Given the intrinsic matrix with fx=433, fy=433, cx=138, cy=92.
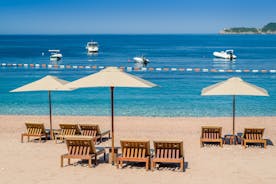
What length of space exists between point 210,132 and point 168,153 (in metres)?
3.61

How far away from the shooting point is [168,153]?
36.8ft

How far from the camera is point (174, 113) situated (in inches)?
1005

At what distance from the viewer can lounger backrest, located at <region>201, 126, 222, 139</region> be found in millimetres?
14266

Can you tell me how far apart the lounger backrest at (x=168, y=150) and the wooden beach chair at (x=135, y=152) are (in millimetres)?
259

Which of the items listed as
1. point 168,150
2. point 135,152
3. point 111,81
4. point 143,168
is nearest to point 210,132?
point 168,150

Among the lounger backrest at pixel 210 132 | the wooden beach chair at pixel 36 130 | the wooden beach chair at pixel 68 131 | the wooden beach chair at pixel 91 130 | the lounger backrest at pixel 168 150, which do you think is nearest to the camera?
the lounger backrest at pixel 168 150

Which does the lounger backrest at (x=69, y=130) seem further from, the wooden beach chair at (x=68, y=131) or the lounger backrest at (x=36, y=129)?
the lounger backrest at (x=36, y=129)

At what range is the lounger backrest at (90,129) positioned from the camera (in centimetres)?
1476

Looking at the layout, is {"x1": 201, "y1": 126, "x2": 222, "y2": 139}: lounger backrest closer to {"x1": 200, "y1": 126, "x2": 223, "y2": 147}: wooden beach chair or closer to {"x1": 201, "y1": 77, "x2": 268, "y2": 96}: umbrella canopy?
{"x1": 200, "y1": 126, "x2": 223, "y2": 147}: wooden beach chair

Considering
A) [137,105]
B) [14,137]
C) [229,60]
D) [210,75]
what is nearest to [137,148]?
[14,137]

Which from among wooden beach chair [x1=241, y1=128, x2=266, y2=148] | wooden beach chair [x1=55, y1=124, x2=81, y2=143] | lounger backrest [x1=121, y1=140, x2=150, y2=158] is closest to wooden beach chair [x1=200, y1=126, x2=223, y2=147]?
wooden beach chair [x1=241, y1=128, x2=266, y2=148]

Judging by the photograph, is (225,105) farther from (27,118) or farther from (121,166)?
(121,166)

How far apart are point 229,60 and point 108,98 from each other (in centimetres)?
4981

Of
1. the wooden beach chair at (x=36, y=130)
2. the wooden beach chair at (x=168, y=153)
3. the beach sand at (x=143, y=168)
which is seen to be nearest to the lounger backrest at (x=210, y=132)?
the beach sand at (x=143, y=168)
